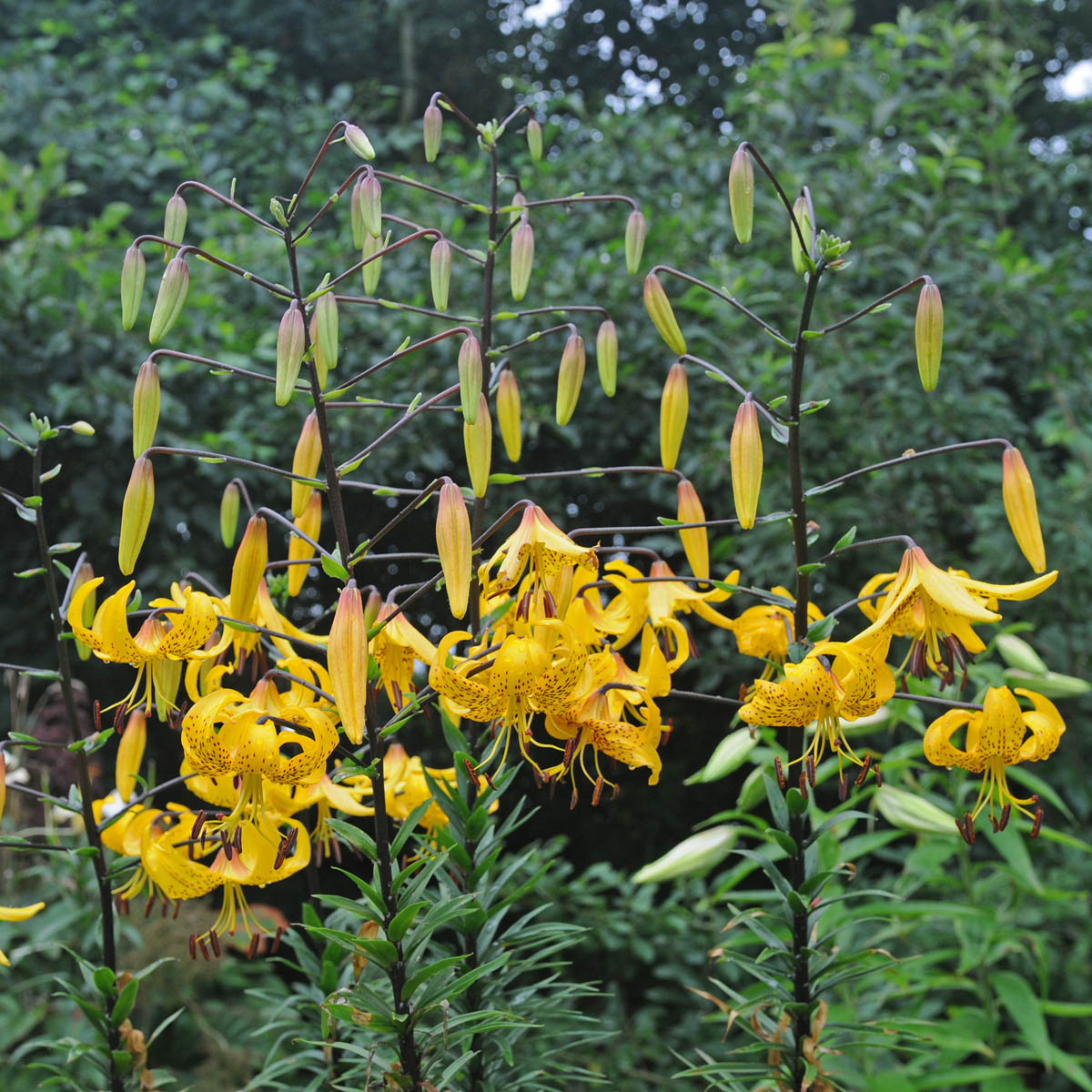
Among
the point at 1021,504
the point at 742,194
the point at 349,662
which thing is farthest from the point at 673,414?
the point at 349,662

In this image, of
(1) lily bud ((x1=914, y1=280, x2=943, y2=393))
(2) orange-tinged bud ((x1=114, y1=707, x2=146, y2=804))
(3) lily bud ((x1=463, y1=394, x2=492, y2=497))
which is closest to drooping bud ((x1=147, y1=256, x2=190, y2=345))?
(3) lily bud ((x1=463, y1=394, x2=492, y2=497))

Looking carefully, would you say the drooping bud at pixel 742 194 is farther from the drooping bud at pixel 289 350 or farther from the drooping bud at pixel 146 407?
the drooping bud at pixel 146 407

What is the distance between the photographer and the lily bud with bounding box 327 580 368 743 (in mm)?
727

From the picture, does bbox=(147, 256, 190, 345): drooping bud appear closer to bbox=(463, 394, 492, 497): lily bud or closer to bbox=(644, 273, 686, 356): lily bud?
bbox=(463, 394, 492, 497): lily bud

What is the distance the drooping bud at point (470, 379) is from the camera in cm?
85

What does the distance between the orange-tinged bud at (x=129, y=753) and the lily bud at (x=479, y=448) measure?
18.0 inches

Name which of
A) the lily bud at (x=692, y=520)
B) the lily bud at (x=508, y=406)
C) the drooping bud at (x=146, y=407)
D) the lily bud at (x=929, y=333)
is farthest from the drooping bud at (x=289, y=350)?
the lily bud at (x=929, y=333)

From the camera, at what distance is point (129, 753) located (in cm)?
105

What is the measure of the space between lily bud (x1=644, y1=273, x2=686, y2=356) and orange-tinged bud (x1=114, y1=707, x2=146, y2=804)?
63 centimetres

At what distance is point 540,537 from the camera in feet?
2.82

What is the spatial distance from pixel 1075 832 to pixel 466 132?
13.0 feet

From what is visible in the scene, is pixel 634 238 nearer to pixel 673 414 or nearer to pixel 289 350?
pixel 673 414

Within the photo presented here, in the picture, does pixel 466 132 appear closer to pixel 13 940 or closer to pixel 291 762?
pixel 13 940

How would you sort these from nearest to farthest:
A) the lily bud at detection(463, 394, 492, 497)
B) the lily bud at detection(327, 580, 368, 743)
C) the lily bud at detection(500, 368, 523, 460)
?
the lily bud at detection(327, 580, 368, 743)
the lily bud at detection(463, 394, 492, 497)
the lily bud at detection(500, 368, 523, 460)
